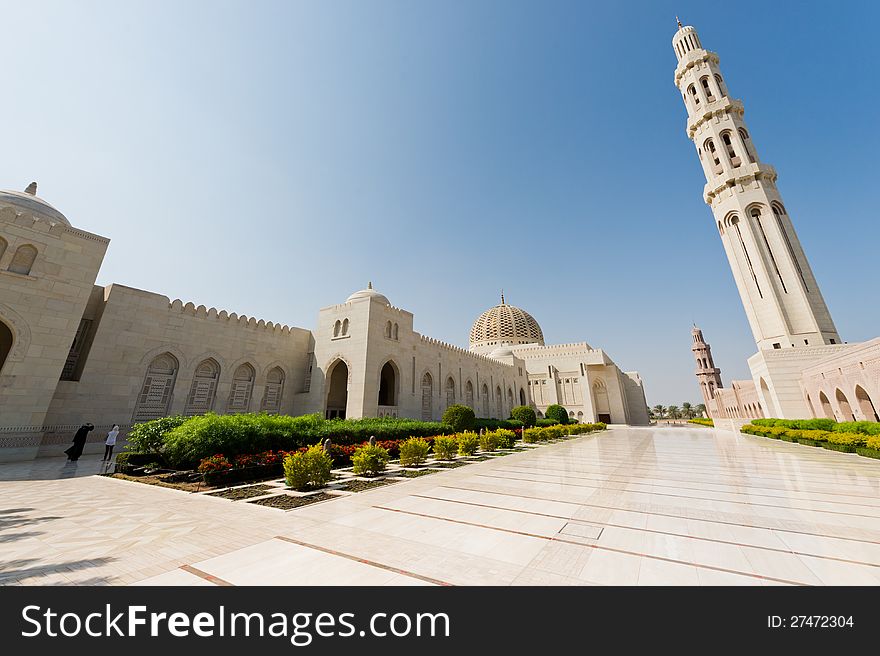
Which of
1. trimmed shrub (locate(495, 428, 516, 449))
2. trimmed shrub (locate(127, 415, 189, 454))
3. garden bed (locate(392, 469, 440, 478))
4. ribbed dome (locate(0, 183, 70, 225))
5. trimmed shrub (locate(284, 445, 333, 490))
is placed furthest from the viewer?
trimmed shrub (locate(495, 428, 516, 449))

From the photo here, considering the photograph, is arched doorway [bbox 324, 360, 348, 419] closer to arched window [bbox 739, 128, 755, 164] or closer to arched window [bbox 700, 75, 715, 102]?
arched window [bbox 739, 128, 755, 164]

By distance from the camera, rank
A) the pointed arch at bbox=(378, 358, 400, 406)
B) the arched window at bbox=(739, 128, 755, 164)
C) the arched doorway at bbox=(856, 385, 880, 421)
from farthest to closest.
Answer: the arched window at bbox=(739, 128, 755, 164) < the pointed arch at bbox=(378, 358, 400, 406) < the arched doorway at bbox=(856, 385, 880, 421)

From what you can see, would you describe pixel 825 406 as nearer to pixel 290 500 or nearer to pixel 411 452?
pixel 411 452

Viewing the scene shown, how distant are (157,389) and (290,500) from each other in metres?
11.6

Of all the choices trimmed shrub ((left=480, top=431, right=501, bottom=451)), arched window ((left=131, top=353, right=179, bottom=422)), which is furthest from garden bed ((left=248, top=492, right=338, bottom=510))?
arched window ((left=131, top=353, right=179, bottom=422))

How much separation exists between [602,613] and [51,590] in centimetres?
403

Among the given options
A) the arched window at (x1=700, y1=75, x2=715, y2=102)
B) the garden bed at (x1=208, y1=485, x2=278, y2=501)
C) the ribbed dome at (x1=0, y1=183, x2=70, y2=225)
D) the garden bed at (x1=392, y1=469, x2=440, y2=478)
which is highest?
the arched window at (x1=700, y1=75, x2=715, y2=102)

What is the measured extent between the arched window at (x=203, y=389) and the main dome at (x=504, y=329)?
112 feet

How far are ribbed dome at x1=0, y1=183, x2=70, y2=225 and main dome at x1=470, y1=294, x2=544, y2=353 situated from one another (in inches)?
1544

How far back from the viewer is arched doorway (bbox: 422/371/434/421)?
22250 mm

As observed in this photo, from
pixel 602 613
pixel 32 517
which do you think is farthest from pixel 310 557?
pixel 32 517

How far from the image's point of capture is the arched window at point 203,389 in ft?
46.3

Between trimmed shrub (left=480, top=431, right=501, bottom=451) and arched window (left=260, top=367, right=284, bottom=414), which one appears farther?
arched window (left=260, top=367, right=284, bottom=414)

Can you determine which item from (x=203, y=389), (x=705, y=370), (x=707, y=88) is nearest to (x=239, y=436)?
(x=203, y=389)
